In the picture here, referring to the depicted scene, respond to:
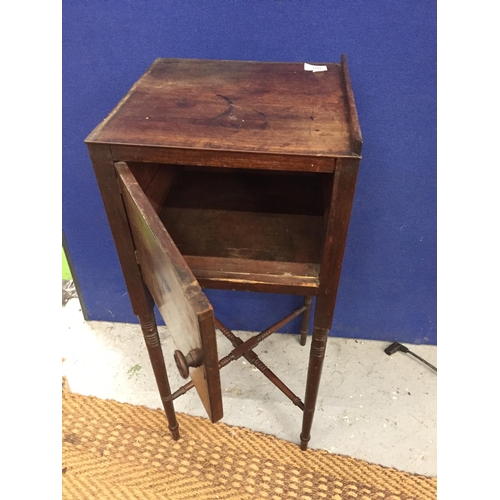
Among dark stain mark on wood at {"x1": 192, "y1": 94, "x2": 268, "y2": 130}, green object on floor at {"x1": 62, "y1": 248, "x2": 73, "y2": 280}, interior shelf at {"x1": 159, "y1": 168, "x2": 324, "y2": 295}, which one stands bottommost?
green object on floor at {"x1": 62, "y1": 248, "x2": 73, "y2": 280}

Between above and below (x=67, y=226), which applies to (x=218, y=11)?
above

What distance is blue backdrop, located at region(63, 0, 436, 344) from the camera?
0.93 metres

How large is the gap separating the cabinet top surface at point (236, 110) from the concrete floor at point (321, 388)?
894 millimetres

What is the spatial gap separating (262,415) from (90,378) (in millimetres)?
562

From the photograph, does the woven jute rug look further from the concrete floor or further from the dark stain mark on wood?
the dark stain mark on wood

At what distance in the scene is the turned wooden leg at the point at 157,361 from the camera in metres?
0.94

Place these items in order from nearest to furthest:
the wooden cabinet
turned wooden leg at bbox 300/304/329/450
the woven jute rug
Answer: the wooden cabinet
turned wooden leg at bbox 300/304/329/450
the woven jute rug

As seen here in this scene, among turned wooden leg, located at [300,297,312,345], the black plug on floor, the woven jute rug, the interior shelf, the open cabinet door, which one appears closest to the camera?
the open cabinet door

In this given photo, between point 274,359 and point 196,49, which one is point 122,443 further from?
point 196,49

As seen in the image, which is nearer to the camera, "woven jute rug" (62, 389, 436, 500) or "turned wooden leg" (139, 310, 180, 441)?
"turned wooden leg" (139, 310, 180, 441)

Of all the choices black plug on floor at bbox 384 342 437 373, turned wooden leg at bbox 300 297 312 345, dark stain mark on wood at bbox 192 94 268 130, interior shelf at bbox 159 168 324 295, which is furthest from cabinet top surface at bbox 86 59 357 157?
black plug on floor at bbox 384 342 437 373

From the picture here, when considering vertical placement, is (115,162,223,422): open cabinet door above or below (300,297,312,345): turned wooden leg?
above

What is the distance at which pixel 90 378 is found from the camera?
1385 mm

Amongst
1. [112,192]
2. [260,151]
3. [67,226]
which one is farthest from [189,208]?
[67,226]
